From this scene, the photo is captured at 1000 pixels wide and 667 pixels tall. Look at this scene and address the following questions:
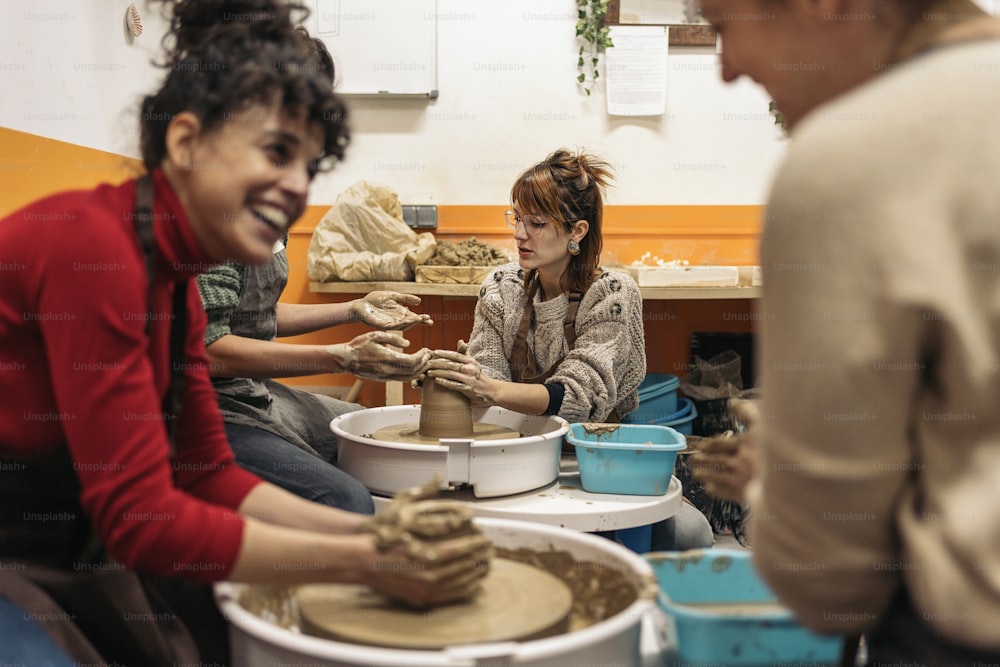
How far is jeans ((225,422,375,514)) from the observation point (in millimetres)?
2064

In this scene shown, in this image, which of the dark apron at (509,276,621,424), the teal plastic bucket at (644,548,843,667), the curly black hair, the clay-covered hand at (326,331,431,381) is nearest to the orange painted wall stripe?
the clay-covered hand at (326,331,431,381)

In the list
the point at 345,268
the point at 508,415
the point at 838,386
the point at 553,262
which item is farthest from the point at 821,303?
the point at 345,268

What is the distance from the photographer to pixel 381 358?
2.38 m

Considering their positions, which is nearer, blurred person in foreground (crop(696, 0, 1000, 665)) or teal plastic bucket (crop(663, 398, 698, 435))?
blurred person in foreground (crop(696, 0, 1000, 665))

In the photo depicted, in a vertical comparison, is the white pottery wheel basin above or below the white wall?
below

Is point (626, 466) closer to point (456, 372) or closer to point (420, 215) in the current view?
point (456, 372)

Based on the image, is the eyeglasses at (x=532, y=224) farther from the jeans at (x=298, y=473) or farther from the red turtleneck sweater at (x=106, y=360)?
the red turtleneck sweater at (x=106, y=360)

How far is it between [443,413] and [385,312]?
2.00 ft

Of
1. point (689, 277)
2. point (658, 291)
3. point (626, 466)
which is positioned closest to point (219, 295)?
point (626, 466)

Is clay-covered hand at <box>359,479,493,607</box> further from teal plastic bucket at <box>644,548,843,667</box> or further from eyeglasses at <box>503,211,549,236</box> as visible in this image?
eyeglasses at <box>503,211,549,236</box>

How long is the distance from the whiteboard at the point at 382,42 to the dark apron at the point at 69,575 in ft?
12.5

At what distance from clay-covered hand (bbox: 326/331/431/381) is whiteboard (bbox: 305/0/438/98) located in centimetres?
293

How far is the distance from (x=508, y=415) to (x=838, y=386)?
188cm

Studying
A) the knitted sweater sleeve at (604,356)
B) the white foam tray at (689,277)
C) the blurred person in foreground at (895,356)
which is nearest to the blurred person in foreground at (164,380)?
the blurred person in foreground at (895,356)
